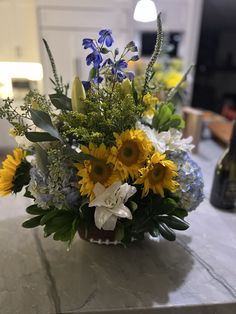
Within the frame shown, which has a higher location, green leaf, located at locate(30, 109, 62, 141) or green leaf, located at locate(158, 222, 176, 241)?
green leaf, located at locate(30, 109, 62, 141)

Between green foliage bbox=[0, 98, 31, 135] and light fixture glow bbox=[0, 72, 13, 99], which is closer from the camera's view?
green foliage bbox=[0, 98, 31, 135]

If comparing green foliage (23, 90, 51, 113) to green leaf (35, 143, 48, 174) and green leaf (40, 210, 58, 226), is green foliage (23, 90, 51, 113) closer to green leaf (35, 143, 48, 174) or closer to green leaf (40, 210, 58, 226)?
green leaf (35, 143, 48, 174)

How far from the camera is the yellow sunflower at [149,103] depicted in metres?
0.65

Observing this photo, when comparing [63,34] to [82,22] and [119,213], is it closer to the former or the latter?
[82,22]

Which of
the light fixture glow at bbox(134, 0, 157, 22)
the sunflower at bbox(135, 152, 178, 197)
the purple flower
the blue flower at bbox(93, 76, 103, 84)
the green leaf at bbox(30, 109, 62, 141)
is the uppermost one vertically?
the light fixture glow at bbox(134, 0, 157, 22)

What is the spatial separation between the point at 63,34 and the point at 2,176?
256 cm

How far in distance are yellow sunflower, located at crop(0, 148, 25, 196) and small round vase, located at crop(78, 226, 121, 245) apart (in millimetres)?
198

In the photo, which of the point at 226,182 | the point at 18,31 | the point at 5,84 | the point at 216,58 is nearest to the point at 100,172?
the point at 226,182

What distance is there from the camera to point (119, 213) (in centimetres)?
55

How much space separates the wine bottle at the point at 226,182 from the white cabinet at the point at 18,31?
106 inches

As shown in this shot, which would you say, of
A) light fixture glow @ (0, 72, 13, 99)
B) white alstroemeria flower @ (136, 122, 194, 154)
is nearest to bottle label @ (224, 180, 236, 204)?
white alstroemeria flower @ (136, 122, 194, 154)

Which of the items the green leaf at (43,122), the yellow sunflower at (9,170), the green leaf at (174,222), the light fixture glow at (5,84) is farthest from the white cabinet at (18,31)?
the green leaf at (174,222)

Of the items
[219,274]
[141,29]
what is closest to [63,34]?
[141,29]

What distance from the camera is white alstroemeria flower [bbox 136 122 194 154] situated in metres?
0.59
